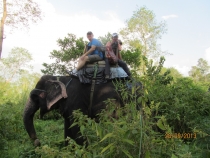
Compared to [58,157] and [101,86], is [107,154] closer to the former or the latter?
[58,157]

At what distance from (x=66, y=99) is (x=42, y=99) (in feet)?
1.61

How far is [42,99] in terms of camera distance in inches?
184

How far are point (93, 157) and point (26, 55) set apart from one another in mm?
27464

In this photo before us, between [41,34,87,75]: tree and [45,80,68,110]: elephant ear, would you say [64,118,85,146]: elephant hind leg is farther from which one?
[41,34,87,75]: tree

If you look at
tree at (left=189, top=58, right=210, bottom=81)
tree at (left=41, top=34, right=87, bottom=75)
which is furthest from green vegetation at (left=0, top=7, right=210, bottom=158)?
tree at (left=189, top=58, right=210, bottom=81)

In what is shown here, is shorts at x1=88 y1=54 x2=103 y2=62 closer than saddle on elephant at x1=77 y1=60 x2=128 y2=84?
No

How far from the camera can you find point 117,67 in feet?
15.9

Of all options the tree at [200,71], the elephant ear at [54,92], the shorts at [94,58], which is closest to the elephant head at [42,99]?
the elephant ear at [54,92]

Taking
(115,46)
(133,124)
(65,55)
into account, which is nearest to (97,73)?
(115,46)

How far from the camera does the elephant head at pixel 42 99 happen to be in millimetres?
4504

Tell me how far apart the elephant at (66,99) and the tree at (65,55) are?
8.52 m

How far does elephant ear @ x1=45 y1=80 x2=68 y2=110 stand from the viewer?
176 inches

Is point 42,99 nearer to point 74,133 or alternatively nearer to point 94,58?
point 74,133

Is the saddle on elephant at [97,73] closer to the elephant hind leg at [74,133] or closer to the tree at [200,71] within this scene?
the elephant hind leg at [74,133]
